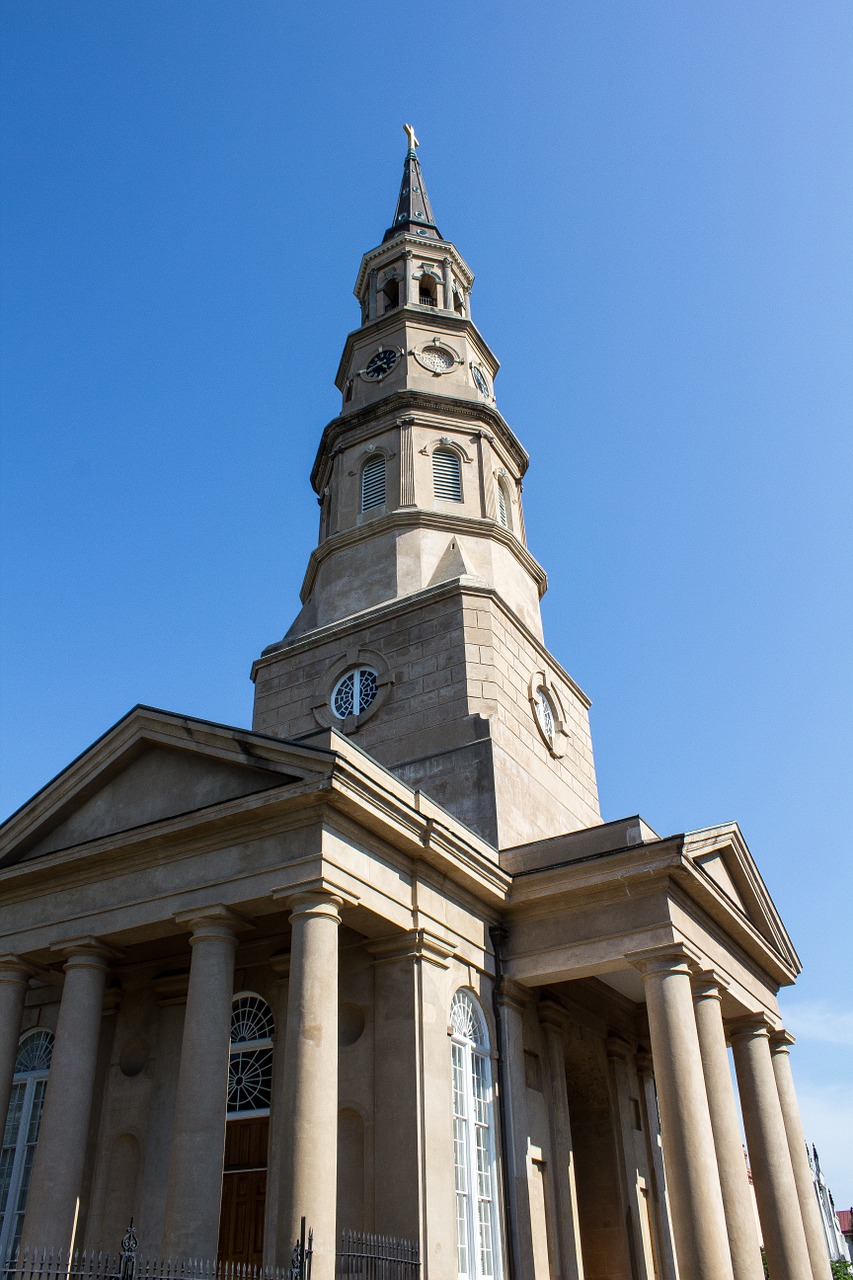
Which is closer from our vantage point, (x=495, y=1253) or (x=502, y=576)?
(x=495, y=1253)

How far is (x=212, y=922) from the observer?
15.0 m

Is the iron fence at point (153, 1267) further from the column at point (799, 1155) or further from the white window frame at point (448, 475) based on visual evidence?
the white window frame at point (448, 475)

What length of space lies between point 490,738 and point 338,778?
646cm

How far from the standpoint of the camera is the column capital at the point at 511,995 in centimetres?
1780

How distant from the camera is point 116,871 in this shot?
16469mm

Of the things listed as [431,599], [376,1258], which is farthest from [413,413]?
[376,1258]

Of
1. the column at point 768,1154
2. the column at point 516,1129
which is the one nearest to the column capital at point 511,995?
Result: the column at point 516,1129

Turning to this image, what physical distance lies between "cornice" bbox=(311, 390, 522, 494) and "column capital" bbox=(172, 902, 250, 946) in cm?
1566

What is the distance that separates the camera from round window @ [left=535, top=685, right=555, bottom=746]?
77.9 ft

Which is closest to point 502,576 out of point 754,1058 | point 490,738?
point 490,738

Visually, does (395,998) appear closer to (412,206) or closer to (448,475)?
(448,475)

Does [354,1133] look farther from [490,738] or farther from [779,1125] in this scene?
[779,1125]

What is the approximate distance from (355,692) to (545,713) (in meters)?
4.38

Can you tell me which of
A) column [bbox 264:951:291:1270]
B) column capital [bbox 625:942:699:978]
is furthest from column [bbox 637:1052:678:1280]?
column [bbox 264:951:291:1270]
